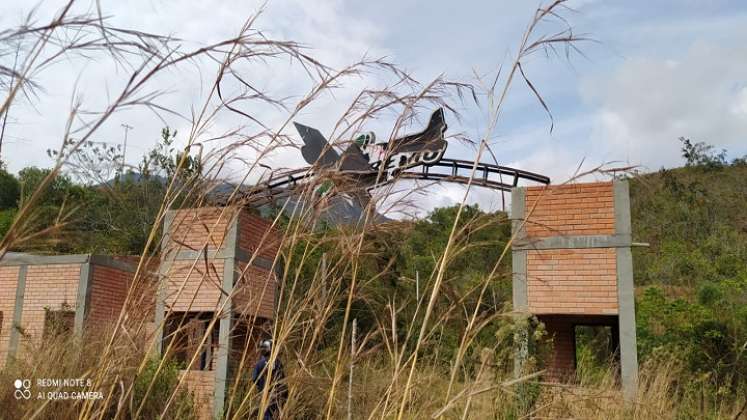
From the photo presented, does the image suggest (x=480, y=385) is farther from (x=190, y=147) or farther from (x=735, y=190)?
(x=735, y=190)

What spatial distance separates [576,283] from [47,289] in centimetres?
1030

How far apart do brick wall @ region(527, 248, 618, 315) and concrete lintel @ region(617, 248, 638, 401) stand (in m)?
0.08

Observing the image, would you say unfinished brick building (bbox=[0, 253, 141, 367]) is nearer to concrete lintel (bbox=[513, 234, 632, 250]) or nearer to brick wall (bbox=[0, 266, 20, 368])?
brick wall (bbox=[0, 266, 20, 368])

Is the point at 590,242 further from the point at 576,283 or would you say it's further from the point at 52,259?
the point at 52,259

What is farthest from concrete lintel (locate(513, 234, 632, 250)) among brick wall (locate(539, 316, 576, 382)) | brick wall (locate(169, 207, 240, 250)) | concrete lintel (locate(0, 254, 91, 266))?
concrete lintel (locate(0, 254, 91, 266))

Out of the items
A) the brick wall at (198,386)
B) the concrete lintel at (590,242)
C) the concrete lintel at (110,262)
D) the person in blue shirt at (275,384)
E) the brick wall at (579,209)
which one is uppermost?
the brick wall at (579,209)

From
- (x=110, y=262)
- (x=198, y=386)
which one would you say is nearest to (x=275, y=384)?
(x=198, y=386)

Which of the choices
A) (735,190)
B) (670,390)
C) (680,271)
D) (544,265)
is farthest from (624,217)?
(735,190)

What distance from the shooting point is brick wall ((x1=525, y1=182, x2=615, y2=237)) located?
797cm

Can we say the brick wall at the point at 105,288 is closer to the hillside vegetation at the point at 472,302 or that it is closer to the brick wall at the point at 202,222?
the hillside vegetation at the point at 472,302

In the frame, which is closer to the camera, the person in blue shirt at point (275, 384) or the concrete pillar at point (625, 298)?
the person in blue shirt at point (275, 384)

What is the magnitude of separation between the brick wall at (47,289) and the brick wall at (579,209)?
9205 mm

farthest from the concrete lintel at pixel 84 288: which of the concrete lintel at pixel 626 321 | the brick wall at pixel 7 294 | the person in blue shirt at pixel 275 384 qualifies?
the person in blue shirt at pixel 275 384

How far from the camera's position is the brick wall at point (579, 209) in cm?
797
